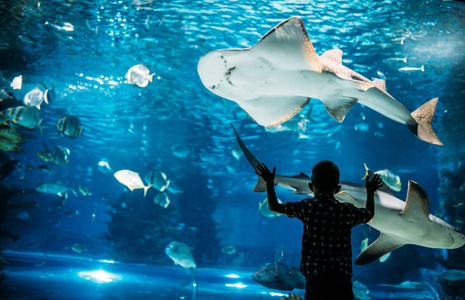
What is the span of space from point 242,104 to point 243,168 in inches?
748

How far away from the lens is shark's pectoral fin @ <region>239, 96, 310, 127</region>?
118 inches

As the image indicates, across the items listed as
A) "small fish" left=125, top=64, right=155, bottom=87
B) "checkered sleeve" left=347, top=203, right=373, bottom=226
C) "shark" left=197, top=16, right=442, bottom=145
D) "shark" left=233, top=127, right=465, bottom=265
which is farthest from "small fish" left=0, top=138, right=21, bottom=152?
"checkered sleeve" left=347, top=203, right=373, bottom=226

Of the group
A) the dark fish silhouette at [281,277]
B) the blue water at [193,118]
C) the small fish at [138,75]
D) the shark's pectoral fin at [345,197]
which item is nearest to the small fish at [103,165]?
the blue water at [193,118]

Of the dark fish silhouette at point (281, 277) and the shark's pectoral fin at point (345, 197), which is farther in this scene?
the dark fish silhouette at point (281, 277)

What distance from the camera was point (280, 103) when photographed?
3037 millimetres

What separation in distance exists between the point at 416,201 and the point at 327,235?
113 cm

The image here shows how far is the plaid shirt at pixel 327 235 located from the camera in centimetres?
185

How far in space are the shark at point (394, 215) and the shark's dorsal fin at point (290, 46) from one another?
733mm

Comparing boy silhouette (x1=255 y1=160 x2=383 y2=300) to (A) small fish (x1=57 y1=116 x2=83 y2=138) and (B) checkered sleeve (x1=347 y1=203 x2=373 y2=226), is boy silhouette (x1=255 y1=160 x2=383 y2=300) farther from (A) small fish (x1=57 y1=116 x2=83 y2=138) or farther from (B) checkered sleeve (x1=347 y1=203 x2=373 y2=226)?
(A) small fish (x1=57 y1=116 x2=83 y2=138)

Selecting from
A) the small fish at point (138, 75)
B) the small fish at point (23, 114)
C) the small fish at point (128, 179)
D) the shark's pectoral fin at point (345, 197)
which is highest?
the small fish at point (138, 75)

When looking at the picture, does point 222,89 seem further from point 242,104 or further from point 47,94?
point 47,94

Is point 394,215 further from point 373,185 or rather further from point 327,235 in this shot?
point 327,235

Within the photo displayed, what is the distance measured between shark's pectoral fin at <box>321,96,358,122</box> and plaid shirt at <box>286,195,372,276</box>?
4.43ft

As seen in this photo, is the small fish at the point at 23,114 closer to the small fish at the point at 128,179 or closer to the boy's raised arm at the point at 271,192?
the small fish at the point at 128,179
